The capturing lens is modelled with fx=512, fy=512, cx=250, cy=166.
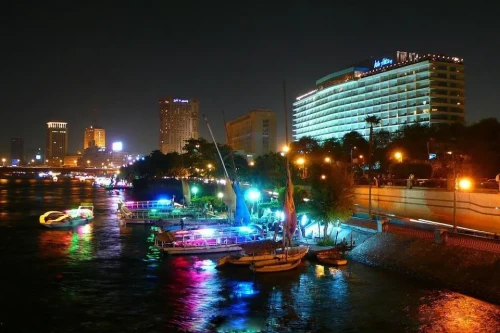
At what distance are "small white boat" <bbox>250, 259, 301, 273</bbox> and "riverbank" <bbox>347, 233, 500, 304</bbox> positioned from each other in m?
6.36

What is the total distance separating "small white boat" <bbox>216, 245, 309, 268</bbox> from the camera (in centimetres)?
3645

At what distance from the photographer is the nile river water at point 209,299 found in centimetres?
2494

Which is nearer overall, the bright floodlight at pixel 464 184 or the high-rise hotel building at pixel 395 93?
the bright floodlight at pixel 464 184

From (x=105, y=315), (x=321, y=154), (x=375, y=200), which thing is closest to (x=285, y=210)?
(x=105, y=315)

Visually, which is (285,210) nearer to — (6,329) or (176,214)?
(6,329)

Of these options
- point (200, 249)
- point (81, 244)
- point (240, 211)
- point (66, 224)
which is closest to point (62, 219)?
point (66, 224)

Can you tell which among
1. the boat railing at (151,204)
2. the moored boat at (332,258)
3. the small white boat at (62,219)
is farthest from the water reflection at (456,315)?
the boat railing at (151,204)

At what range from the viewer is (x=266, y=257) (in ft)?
120

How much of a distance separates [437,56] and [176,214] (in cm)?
10960

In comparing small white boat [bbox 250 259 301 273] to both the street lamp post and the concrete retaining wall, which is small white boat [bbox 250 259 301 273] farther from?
the street lamp post

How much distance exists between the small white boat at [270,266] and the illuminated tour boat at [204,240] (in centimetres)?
644

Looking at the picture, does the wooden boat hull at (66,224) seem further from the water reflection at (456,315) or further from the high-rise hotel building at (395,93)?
the high-rise hotel building at (395,93)

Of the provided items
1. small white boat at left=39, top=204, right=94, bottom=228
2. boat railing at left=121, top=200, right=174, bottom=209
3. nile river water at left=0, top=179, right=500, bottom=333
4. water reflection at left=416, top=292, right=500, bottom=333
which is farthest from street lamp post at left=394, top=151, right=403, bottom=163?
water reflection at left=416, top=292, right=500, bottom=333

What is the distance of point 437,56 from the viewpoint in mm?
149875
